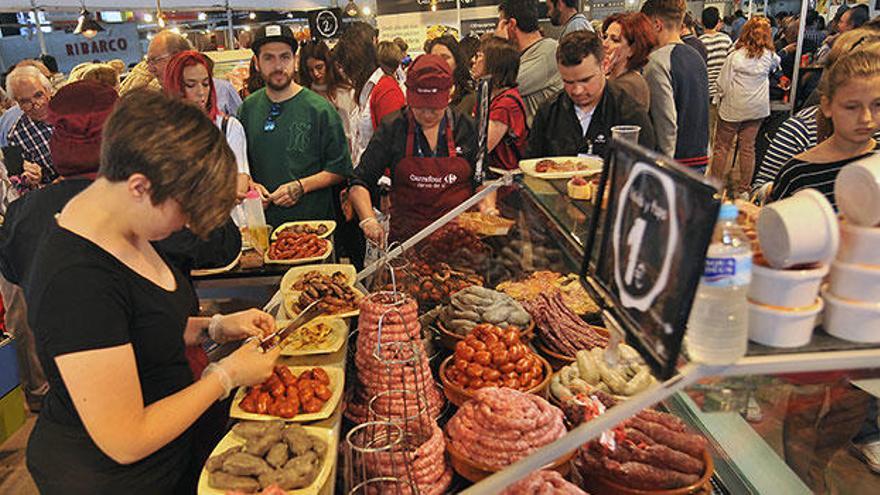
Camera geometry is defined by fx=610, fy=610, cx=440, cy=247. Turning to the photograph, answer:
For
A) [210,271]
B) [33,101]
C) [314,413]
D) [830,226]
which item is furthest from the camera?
[33,101]

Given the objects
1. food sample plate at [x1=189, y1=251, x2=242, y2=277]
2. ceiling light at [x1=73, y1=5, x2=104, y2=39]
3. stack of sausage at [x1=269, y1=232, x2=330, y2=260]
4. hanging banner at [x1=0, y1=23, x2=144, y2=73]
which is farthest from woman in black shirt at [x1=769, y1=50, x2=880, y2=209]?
hanging banner at [x1=0, y1=23, x2=144, y2=73]

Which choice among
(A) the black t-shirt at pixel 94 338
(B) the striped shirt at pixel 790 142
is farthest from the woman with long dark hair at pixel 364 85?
(A) the black t-shirt at pixel 94 338

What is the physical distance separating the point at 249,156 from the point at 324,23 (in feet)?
12.0

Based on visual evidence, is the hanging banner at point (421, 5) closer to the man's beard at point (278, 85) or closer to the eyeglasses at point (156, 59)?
the eyeglasses at point (156, 59)

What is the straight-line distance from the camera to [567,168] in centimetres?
310

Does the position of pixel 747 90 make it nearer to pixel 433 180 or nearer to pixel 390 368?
A: pixel 433 180

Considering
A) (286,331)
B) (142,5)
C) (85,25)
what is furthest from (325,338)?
(142,5)

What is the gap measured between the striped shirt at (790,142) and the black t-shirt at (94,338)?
3051mm

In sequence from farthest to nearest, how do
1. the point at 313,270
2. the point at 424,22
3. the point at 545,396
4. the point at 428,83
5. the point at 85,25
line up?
the point at 85,25 < the point at 424,22 < the point at 428,83 < the point at 313,270 < the point at 545,396

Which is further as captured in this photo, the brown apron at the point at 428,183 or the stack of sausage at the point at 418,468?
the brown apron at the point at 428,183

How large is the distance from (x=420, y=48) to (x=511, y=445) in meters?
10.0

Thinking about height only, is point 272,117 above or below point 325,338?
above

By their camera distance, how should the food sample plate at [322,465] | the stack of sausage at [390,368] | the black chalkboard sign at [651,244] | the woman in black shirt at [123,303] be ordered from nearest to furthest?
1. the black chalkboard sign at [651,244]
2. the woman in black shirt at [123,303]
3. the food sample plate at [322,465]
4. the stack of sausage at [390,368]

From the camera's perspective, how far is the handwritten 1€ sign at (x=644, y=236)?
120 centimetres
